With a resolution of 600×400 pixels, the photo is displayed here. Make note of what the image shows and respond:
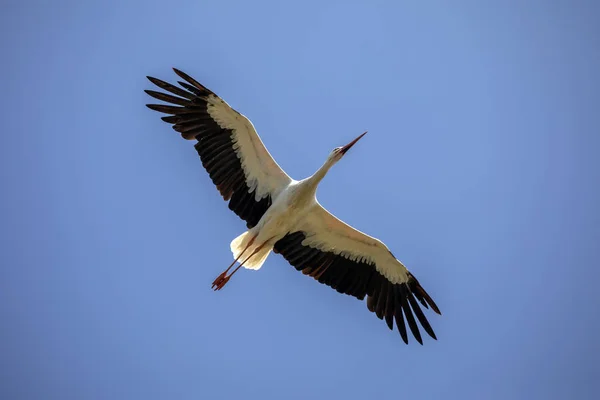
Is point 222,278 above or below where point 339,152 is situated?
below

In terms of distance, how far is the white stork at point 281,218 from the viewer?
29.6 feet

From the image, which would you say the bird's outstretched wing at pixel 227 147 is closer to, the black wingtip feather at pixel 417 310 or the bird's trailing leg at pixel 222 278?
the bird's trailing leg at pixel 222 278

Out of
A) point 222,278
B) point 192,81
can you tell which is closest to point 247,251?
point 222,278

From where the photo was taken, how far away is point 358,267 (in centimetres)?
977

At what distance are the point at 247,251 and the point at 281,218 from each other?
677 mm

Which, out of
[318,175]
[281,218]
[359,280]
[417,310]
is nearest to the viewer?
[318,175]

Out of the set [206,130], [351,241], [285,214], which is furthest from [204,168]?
[351,241]

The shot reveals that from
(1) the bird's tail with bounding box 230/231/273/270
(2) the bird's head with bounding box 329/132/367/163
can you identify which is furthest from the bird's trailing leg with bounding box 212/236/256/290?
(2) the bird's head with bounding box 329/132/367/163

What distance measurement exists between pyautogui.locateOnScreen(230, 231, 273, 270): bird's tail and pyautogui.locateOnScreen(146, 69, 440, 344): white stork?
13 mm

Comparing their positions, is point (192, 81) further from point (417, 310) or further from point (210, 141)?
point (417, 310)

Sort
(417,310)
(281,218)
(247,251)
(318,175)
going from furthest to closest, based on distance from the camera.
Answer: (417,310), (247,251), (281,218), (318,175)

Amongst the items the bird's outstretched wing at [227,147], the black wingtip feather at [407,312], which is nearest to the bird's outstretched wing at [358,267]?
the black wingtip feather at [407,312]

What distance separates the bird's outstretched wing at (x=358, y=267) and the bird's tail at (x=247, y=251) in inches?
13.0

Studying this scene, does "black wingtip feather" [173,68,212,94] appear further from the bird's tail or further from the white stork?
the bird's tail
